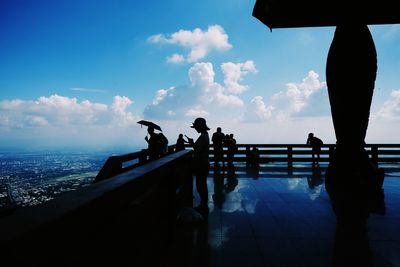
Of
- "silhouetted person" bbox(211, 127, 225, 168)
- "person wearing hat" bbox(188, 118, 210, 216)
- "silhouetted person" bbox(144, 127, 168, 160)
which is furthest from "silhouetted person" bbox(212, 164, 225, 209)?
"silhouetted person" bbox(211, 127, 225, 168)

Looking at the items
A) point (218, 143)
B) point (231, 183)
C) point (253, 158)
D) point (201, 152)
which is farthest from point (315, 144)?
point (201, 152)

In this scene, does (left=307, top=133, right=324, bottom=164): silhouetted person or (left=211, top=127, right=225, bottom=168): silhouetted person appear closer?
(left=211, top=127, right=225, bottom=168): silhouetted person

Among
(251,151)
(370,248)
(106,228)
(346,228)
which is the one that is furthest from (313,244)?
(251,151)

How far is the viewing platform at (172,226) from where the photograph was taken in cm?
120

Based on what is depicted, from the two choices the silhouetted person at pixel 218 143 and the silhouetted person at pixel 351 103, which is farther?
the silhouetted person at pixel 218 143

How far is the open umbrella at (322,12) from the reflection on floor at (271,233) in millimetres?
5457

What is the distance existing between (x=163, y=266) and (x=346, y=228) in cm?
319

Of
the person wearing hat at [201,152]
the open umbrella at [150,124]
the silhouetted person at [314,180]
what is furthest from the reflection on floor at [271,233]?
the open umbrella at [150,124]

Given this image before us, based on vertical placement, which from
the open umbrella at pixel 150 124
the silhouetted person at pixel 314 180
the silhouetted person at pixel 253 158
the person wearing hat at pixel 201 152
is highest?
the open umbrella at pixel 150 124

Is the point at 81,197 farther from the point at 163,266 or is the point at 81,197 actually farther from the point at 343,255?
the point at 343,255

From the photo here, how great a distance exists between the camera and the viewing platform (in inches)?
47.2

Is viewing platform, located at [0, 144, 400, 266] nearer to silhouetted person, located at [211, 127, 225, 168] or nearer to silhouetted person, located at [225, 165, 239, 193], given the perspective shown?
silhouetted person, located at [225, 165, 239, 193]

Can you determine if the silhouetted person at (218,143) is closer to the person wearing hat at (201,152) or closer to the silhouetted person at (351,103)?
the silhouetted person at (351,103)

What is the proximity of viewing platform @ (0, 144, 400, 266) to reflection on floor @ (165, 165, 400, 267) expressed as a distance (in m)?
0.01
